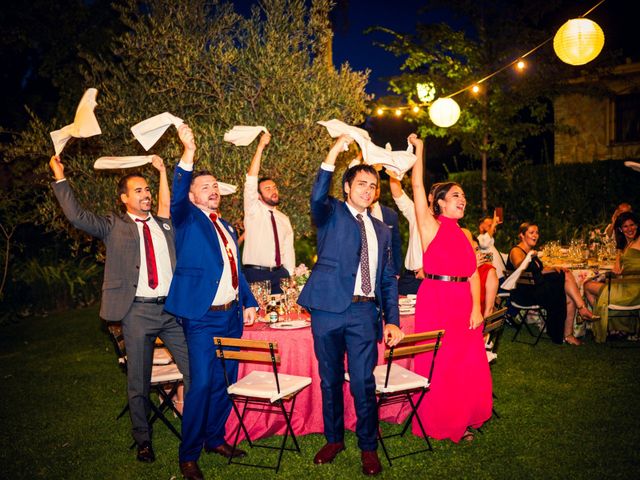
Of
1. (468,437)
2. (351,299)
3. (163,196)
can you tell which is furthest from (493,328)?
(163,196)

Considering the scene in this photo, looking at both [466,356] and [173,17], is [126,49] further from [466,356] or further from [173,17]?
[466,356]

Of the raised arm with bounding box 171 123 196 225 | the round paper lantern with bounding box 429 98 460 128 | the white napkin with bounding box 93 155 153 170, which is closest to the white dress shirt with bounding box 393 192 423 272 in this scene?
the round paper lantern with bounding box 429 98 460 128

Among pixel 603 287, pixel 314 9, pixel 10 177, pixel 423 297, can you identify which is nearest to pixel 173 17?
pixel 314 9

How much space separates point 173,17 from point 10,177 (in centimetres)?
733

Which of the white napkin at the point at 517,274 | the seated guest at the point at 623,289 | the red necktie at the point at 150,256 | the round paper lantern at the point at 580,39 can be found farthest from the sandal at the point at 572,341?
the red necktie at the point at 150,256

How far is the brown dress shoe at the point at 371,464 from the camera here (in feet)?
12.9

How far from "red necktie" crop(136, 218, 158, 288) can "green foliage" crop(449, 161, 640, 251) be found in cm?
1009

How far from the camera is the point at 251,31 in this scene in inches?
245

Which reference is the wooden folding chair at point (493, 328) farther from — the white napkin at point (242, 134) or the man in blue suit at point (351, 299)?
the white napkin at point (242, 134)

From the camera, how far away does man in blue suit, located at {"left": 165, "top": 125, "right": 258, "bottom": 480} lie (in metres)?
3.88

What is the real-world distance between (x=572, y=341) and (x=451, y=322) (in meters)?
3.78

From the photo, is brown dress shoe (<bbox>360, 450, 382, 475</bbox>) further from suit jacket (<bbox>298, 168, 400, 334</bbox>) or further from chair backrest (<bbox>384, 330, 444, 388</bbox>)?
suit jacket (<bbox>298, 168, 400, 334</bbox>)

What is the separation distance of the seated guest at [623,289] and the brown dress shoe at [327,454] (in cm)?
479

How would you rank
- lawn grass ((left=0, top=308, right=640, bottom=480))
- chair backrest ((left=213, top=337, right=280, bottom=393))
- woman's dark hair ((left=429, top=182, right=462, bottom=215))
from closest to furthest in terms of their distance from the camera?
1. chair backrest ((left=213, top=337, right=280, bottom=393))
2. lawn grass ((left=0, top=308, right=640, bottom=480))
3. woman's dark hair ((left=429, top=182, right=462, bottom=215))
